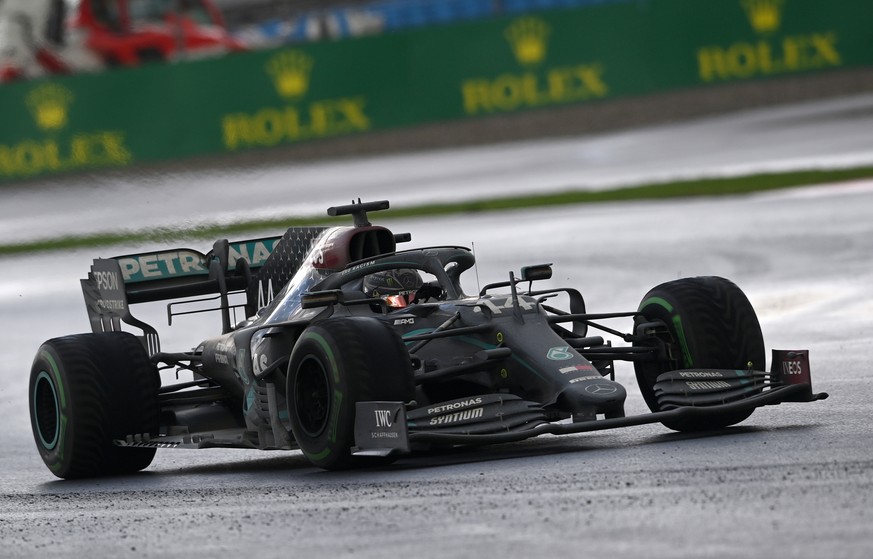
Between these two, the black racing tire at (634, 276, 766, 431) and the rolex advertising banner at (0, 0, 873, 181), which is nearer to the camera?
the black racing tire at (634, 276, 766, 431)

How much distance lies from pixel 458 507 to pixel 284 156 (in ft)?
76.8

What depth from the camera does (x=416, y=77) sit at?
29906 millimetres

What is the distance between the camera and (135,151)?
30.5 m

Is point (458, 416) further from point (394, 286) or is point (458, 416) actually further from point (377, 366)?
point (394, 286)

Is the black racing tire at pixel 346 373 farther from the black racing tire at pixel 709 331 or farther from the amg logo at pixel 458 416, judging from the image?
Answer: the black racing tire at pixel 709 331

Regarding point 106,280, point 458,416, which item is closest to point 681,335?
point 458,416

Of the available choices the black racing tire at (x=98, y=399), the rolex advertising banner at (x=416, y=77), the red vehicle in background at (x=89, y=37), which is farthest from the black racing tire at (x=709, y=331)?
the red vehicle in background at (x=89, y=37)

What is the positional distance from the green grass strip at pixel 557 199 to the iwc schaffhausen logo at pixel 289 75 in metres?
4.66

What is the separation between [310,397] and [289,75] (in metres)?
21.8

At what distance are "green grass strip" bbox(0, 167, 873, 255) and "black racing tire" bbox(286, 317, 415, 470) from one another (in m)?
12.8

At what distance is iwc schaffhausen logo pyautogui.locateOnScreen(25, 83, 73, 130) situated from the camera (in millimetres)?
30672

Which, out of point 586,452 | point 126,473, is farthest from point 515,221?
point 586,452

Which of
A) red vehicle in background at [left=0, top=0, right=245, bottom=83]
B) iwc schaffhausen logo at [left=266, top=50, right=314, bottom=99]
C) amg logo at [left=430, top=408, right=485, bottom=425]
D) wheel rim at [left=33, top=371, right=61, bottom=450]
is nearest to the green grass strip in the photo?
iwc schaffhausen logo at [left=266, top=50, right=314, bottom=99]

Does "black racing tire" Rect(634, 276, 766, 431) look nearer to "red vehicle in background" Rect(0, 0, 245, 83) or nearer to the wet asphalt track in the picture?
the wet asphalt track
